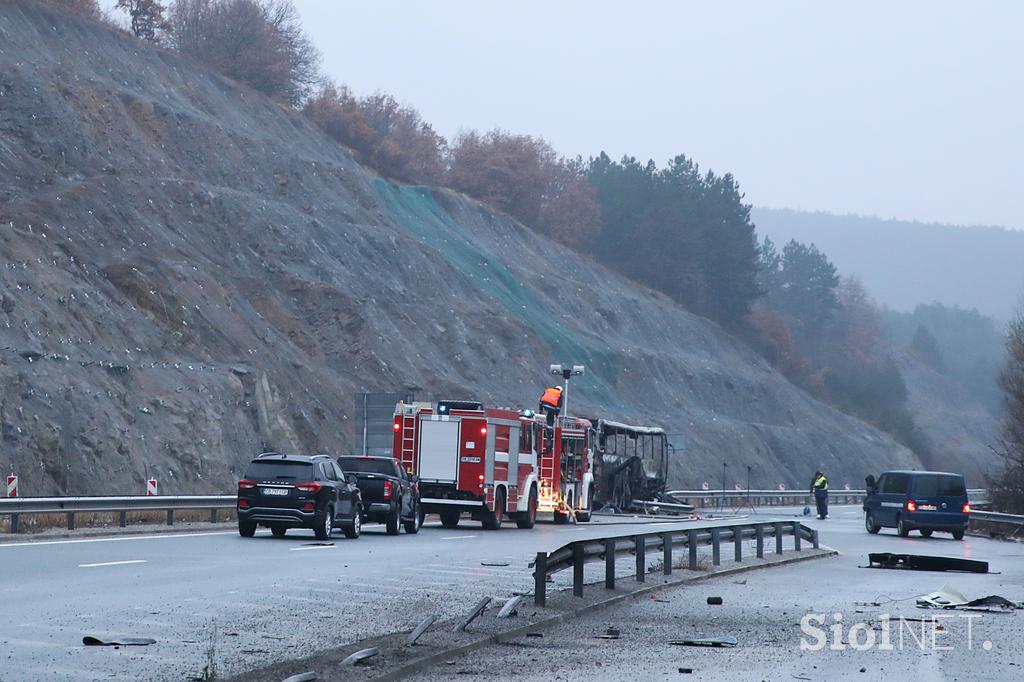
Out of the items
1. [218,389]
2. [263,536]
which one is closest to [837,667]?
[263,536]

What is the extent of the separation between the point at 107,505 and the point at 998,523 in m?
27.6

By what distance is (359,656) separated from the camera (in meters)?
11.2

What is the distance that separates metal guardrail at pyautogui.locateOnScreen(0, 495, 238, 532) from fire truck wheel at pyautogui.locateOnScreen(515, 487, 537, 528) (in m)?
7.90

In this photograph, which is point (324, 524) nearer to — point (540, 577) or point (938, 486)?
point (540, 577)

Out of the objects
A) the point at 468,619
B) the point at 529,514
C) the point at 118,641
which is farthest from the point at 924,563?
the point at 118,641

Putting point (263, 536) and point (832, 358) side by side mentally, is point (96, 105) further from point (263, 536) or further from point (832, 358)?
point (832, 358)

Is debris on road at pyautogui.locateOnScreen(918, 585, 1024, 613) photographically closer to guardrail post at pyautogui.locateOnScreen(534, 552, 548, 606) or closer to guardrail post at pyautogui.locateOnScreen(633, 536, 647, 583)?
guardrail post at pyautogui.locateOnScreen(633, 536, 647, 583)

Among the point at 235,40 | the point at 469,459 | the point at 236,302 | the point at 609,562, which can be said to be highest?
the point at 235,40

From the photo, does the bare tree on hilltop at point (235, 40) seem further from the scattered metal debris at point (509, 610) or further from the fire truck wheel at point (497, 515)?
the scattered metal debris at point (509, 610)

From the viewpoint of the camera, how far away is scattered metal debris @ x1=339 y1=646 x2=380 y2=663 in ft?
36.2

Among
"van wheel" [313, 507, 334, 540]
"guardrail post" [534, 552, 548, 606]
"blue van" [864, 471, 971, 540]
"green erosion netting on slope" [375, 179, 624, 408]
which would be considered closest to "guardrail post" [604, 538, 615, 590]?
"guardrail post" [534, 552, 548, 606]

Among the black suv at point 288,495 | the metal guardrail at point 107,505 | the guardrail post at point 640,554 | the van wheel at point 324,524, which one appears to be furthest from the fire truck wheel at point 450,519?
the guardrail post at point 640,554

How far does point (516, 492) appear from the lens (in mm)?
38000

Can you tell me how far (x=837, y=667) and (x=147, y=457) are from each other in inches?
1301
